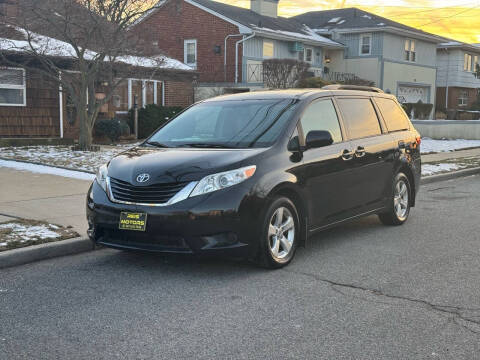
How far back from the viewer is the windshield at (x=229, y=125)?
6121 mm

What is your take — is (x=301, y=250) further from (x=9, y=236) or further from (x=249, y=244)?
(x=9, y=236)

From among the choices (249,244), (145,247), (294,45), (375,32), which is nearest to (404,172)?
(249,244)

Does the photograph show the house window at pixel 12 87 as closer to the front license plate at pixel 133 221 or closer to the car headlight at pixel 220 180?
the front license plate at pixel 133 221

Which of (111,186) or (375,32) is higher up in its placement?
(375,32)

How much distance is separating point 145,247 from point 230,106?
Answer: 2.17 metres

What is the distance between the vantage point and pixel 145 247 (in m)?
5.43

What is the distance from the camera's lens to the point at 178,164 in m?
5.55

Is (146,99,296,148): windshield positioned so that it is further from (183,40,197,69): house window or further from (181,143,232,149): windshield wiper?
(183,40,197,69): house window

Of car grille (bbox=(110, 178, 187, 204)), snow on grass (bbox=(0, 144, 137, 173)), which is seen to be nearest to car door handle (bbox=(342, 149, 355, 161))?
car grille (bbox=(110, 178, 187, 204))

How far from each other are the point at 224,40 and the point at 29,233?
2740 centimetres

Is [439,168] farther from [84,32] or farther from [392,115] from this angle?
[84,32]

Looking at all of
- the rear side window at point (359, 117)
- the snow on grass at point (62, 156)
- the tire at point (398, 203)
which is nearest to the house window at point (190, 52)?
the snow on grass at point (62, 156)

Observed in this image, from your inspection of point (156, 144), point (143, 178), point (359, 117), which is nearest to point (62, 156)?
point (156, 144)

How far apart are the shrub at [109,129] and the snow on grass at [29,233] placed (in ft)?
42.9
